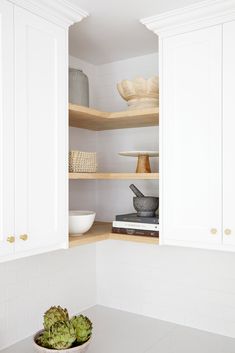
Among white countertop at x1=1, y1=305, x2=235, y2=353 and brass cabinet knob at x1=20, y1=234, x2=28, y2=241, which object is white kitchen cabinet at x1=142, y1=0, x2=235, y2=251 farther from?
brass cabinet knob at x1=20, y1=234, x2=28, y2=241

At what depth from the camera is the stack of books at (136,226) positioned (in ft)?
6.26

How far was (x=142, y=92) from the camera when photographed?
2.00m

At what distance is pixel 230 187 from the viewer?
1.63 m

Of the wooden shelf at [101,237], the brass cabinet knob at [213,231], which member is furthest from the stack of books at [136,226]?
the brass cabinet knob at [213,231]

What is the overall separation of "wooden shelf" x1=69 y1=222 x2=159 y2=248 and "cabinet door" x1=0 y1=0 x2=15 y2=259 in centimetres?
41

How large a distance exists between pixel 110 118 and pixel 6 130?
2.40 ft

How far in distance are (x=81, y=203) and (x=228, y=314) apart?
3.53ft

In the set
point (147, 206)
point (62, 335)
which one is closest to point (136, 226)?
point (147, 206)

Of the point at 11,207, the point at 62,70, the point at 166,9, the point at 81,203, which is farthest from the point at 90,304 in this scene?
the point at 166,9

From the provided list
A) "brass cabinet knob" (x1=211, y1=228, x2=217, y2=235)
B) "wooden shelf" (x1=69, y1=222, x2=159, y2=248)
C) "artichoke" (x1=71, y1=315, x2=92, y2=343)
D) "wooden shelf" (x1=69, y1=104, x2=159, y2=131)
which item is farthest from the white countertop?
"wooden shelf" (x1=69, y1=104, x2=159, y2=131)

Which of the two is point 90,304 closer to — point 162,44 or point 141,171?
point 141,171

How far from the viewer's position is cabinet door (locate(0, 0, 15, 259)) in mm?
1430

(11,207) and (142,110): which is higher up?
(142,110)

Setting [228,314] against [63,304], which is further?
[63,304]
